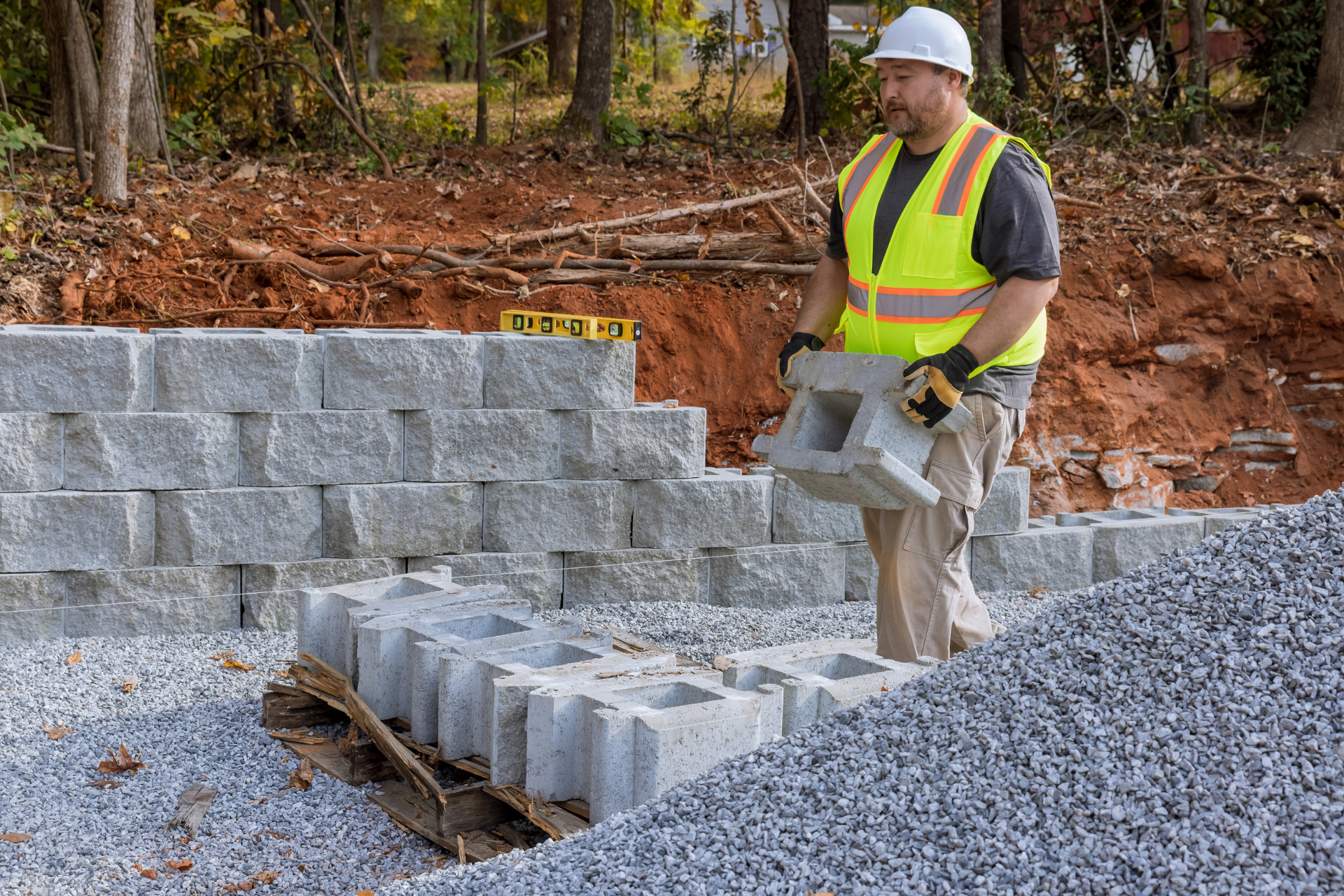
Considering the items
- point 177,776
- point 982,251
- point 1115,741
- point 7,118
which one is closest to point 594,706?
point 1115,741

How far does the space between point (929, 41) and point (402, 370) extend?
8.83 feet

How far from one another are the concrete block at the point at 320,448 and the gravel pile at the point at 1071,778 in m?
2.77

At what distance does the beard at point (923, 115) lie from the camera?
3.79m

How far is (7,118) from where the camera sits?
830 cm

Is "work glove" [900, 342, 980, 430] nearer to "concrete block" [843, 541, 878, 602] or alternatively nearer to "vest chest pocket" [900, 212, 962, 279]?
"vest chest pocket" [900, 212, 962, 279]

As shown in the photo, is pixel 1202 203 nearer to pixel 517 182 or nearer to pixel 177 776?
pixel 517 182

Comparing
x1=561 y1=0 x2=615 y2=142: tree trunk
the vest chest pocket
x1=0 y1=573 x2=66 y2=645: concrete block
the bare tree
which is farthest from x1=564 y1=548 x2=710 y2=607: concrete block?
the bare tree

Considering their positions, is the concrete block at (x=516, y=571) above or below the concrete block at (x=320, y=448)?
below

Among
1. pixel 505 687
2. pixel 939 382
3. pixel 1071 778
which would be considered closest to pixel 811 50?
pixel 939 382

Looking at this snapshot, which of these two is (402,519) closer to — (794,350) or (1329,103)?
(794,350)

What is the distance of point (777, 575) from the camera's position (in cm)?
596

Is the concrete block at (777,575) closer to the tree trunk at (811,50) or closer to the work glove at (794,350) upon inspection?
the work glove at (794,350)

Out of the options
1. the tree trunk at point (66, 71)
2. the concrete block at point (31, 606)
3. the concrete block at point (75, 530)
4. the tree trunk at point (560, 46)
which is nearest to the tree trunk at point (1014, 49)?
the tree trunk at point (560, 46)

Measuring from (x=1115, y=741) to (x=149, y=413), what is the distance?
13.3ft
